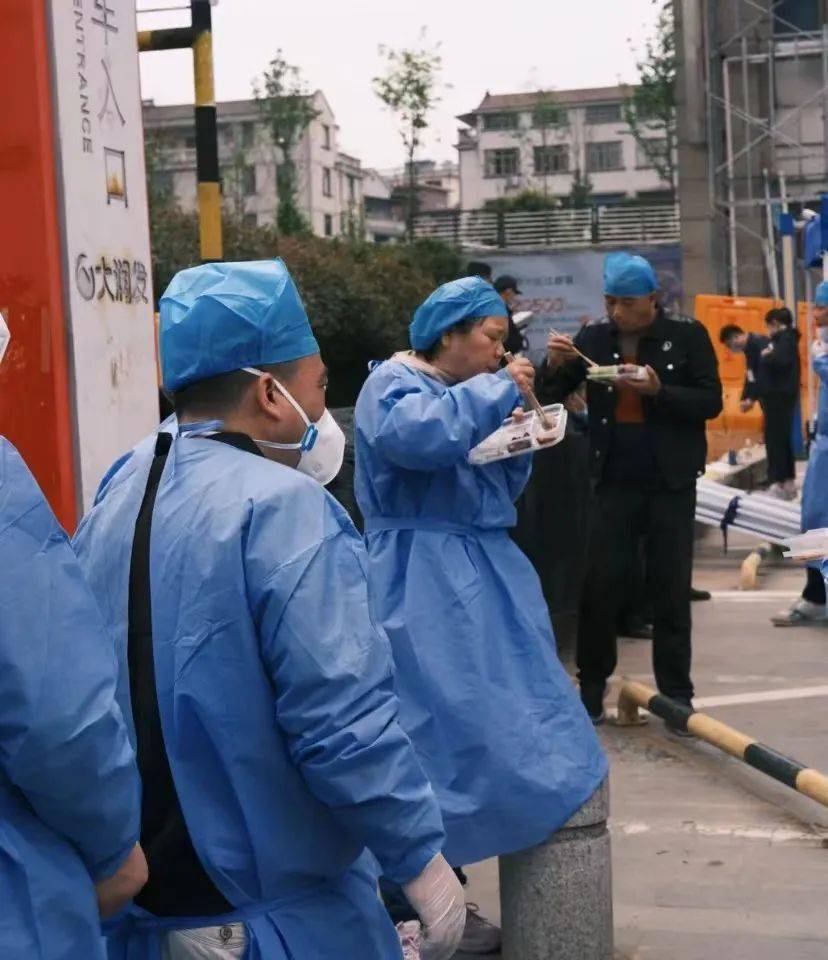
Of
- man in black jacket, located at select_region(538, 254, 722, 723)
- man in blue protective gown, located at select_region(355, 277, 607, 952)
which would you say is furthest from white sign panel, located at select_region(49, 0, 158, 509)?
man in black jacket, located at select_region(538, 254, 722, 723)

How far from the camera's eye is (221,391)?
8.71 feet

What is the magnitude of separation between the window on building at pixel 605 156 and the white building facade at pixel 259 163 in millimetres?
14706

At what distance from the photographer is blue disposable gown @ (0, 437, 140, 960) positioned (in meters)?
2.01

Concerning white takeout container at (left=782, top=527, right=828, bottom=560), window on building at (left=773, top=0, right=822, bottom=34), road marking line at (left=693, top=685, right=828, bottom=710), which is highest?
window on building at (left=773, top=0, right=822, bottom=34)

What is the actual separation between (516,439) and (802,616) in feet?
18.3

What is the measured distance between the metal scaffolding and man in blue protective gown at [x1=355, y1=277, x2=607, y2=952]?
20.8 meters

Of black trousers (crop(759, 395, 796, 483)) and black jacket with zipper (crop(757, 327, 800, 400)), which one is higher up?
black jacket with zipper (crop(757, 327, 800, 400))

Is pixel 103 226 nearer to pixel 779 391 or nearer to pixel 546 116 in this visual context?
pixel 779 391

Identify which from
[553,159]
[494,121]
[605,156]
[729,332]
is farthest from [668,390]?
[605,156]

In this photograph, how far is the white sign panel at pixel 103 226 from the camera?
404 cm

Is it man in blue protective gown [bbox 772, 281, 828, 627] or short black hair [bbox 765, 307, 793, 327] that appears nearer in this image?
man in blue protective gown [bbox 772, 281, 828, 627]

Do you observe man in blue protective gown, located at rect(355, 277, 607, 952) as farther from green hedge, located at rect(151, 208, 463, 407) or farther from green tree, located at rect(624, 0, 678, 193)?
green tree, located at rect(624, 0, 678, 193)

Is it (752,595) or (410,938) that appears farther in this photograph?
(752,595)

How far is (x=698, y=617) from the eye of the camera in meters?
10.1
